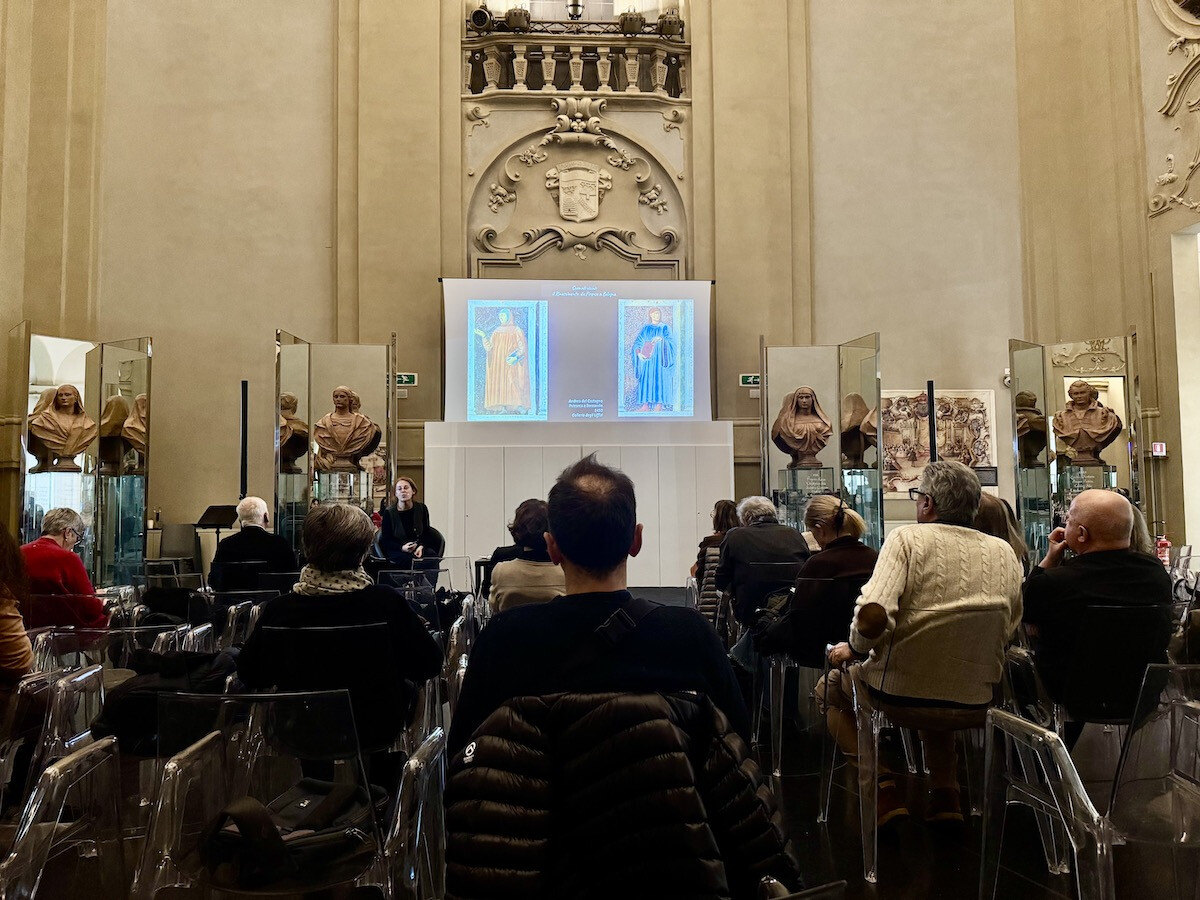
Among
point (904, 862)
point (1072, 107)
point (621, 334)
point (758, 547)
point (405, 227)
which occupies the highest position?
point (1072, 107)

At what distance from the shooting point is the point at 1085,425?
8.45 meters

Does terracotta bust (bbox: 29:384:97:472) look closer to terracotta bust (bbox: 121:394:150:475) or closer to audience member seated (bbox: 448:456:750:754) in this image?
terracotta bust (bbox: 121:394:150:475)

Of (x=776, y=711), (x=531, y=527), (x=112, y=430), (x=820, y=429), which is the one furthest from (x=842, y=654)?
(x=112, y=430)

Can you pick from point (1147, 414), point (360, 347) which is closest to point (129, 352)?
point (360, 347)

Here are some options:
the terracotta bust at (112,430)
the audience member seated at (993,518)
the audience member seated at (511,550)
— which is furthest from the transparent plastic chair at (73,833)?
the terracotta bust at (112,430)

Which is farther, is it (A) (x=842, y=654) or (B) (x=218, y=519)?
(B) (x=218, y=519)

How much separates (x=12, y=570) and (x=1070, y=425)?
803 centimetres

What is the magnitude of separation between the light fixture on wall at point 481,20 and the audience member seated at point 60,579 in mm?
8490

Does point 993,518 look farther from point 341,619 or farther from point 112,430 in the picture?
point 112,430

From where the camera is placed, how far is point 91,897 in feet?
8.95

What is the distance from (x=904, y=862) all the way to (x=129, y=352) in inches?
304

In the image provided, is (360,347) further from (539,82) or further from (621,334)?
(539,82)

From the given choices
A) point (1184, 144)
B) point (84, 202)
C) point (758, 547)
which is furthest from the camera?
point (84, 202)

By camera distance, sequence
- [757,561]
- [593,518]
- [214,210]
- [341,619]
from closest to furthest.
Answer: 1. [593,518]
2. [341,619]
3. [757,561]
4. [214,210]
